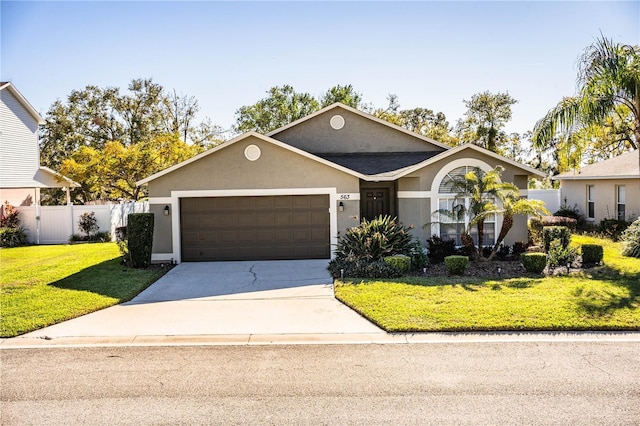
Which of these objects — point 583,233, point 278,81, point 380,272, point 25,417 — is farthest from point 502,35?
point 278,81

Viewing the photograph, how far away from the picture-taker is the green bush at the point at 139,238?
14859 millimetres

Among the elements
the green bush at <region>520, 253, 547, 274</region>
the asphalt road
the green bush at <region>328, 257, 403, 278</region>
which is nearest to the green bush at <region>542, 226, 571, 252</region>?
the green bush at <region>520, 253, 547, 274</region>

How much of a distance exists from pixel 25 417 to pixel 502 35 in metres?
15.5

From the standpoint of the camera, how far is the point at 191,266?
1560 centimetres

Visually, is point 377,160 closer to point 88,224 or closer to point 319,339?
point 319,339

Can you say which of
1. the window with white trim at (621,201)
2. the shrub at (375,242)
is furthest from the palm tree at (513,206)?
the window with white trim at (621,201)

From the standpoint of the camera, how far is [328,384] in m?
6.55

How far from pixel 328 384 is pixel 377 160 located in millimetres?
13297

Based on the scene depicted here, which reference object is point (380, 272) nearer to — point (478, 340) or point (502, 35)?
point (478, 340)

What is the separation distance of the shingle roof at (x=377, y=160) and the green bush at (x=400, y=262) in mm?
4410

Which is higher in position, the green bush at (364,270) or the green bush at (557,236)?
the green bush at (557,236)

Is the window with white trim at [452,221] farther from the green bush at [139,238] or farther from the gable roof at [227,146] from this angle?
the green bush at [139,238]

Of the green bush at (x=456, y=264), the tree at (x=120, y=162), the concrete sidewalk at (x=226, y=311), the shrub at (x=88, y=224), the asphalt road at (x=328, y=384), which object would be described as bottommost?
the asphalt road at (x=328, y=384)

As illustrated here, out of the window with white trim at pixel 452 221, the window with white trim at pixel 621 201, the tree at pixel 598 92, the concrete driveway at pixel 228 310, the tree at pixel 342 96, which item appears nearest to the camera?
the concrete driveway at pixel 228 310
